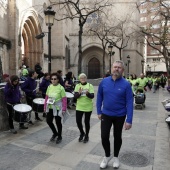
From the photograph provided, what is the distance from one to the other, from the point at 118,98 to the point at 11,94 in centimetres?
369

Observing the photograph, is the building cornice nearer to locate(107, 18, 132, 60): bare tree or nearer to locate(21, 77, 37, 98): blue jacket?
locate(21, 77, 37, 98): blue jacket

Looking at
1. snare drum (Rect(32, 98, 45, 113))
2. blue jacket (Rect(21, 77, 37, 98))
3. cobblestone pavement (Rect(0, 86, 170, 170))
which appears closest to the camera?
cobblestone pavement (Rect(0, 86, 170, 170))

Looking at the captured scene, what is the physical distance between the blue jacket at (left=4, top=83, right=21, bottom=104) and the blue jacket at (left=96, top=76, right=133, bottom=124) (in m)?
3.36

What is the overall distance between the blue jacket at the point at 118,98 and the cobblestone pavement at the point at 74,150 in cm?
106

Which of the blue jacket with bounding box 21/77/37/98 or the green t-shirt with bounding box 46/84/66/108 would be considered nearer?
the green t-shirt with bounding box 46/84/66/108

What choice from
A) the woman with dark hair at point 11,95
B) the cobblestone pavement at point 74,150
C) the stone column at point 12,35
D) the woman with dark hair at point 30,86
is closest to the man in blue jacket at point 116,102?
the cobblestone pavement at point 74,150

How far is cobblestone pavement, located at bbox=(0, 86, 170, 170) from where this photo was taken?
14.9 ft

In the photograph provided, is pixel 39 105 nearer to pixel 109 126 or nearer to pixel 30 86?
pixel 30 86

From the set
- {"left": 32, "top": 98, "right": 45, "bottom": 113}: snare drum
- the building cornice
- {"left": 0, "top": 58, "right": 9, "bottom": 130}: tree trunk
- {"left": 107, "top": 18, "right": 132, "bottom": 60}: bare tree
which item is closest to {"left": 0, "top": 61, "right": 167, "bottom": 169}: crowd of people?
{"left": 0, "top": 58, "right": 9, "bottom": 130}: tree trunk

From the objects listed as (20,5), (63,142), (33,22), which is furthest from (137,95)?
(33,22)

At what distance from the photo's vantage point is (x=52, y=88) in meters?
5.83

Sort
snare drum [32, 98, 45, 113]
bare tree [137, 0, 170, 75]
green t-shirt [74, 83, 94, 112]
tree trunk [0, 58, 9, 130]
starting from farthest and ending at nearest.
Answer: bare tree [137, 0, 170, 75] < snare drum [32, 98, 45, 113] < tree trunk [0, 58, 9, 130] < green t-shirt [74, 83, 94, 112]

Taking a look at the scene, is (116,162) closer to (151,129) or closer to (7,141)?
(7,141)

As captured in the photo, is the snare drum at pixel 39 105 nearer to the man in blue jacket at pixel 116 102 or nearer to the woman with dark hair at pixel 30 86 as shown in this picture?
the woman with dark hair at pixel 30 86
